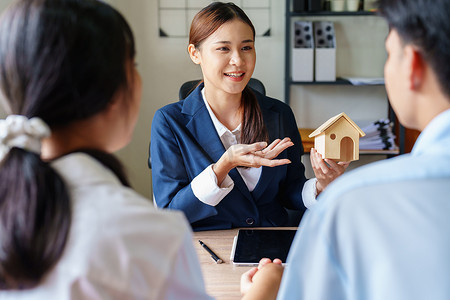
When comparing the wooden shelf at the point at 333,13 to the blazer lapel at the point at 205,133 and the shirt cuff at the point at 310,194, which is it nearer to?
the blazer lapel at the point at 205,133

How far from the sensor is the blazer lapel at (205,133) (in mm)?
1684

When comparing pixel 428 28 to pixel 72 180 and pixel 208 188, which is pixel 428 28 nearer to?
pixel 72 180

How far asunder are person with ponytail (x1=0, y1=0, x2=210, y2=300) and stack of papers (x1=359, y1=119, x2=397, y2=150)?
2.39m

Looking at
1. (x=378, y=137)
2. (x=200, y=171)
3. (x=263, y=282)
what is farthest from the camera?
(x=378, y=137)

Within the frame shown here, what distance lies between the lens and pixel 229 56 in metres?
1.77

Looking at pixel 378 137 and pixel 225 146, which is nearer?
pixel 225 146

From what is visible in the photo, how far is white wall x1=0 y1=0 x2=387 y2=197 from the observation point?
3268mm

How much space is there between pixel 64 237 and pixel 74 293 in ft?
0.23

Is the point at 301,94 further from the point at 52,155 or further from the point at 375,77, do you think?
the point at 52,155

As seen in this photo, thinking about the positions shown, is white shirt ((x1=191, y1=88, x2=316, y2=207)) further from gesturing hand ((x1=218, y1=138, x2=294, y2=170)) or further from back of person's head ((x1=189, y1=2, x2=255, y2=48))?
back of person's head ((x1=189, y1=2, x2=255, y2=48))

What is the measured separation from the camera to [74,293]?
0.61m

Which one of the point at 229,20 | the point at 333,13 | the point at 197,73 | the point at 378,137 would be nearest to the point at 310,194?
the point at 229,20

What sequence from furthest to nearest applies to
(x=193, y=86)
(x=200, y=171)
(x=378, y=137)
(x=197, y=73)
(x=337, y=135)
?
1. (x=197, y=73)
2. (x=378, y=137)
3. (x=193, y=86)
4. (x=200, y=171)
5. (x=337, y=135)

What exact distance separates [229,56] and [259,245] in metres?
0.72
